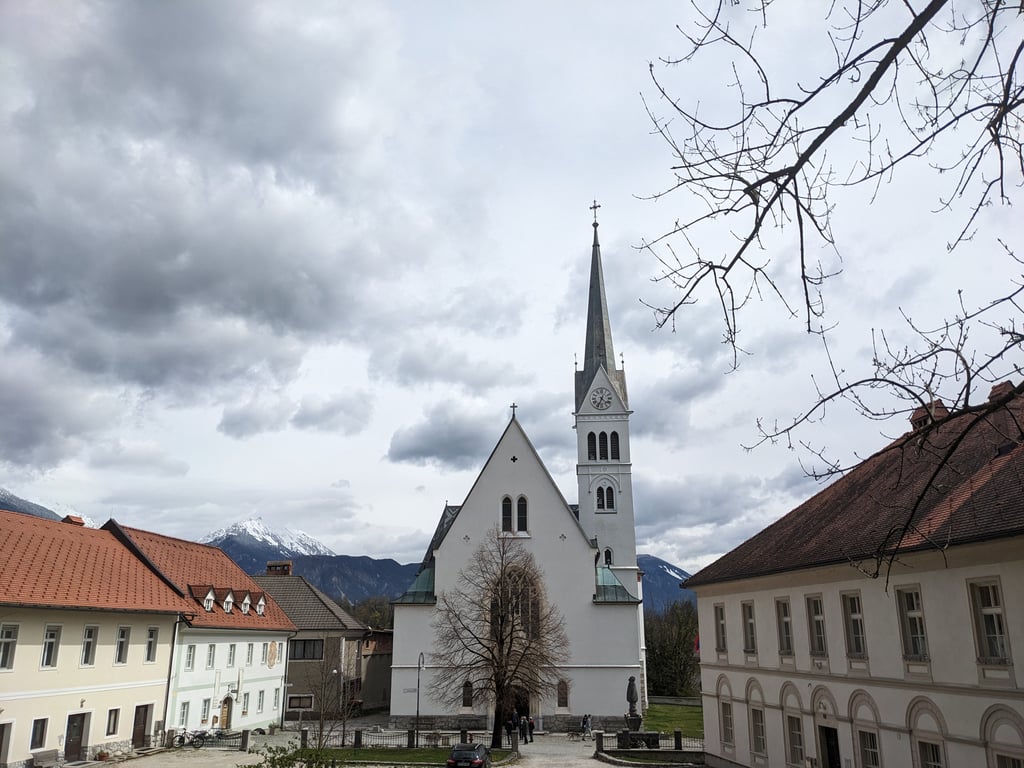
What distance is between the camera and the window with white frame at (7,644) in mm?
Answer: 23375

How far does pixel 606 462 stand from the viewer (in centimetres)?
5675

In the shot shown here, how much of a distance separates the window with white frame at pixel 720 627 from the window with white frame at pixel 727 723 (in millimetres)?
1922

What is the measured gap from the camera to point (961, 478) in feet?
57.9

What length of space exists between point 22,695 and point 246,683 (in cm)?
1581

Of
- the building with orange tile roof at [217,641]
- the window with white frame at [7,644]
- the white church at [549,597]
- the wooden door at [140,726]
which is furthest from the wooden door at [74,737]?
the white church at [549,597]

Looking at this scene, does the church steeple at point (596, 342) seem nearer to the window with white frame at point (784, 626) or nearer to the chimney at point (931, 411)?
the window with white frame at point (784, 626)

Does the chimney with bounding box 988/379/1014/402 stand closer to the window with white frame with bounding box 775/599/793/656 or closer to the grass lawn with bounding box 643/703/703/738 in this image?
the window with white frame with bounding box 775/599/793/656

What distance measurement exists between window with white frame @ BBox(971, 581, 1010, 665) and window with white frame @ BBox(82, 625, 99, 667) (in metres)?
27.1

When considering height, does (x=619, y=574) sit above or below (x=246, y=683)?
above

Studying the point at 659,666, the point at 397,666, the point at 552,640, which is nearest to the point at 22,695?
the point at 397,666

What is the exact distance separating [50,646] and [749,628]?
76.1ft

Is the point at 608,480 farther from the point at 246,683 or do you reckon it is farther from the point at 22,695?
the point at 22,695

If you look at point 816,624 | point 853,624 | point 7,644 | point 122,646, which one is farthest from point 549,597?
point 7,644

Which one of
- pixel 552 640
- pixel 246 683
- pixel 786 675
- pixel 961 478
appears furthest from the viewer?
pixel 552 640
